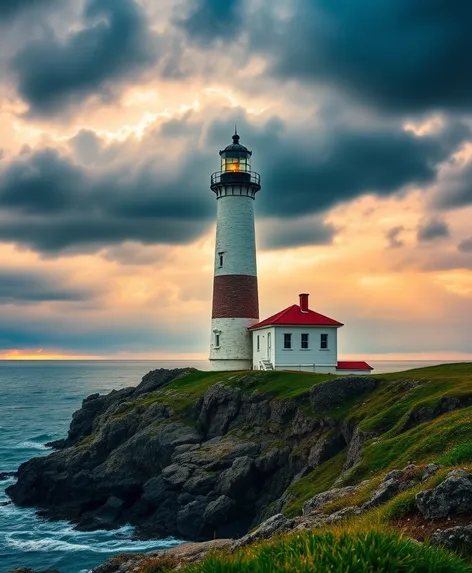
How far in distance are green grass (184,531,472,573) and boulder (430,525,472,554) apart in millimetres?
2619

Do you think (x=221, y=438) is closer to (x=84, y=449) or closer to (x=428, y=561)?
(x=84, y=449)

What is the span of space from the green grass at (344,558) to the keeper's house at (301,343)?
43739 mm

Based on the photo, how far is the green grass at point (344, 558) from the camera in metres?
6.12

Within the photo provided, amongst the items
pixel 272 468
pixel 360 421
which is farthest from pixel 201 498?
pixel 360 421

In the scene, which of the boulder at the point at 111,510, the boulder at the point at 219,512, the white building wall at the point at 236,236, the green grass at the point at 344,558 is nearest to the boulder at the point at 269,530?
the green grass at the point at 344,558

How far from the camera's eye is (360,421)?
29.2 m

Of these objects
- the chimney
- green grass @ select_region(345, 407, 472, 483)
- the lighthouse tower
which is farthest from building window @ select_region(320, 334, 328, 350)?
green grass @ select_region(345, 407, 472, 483)

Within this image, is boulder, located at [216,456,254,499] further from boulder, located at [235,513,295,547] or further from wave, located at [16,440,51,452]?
wave, located at [16,440,51,452]

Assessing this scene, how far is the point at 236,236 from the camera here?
56.7 metres

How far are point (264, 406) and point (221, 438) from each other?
10.8 ft

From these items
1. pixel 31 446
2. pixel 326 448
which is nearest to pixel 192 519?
pixel 326 448

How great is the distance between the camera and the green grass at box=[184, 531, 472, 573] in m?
6.12

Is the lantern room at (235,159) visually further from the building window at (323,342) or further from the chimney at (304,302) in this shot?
the building window at (323,342)

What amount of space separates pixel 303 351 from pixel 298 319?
262 cm
